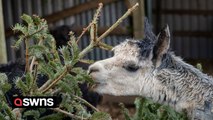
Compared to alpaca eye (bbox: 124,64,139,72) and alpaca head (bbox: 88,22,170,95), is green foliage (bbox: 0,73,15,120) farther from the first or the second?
alpaca eye (bbox: 124,64,139,72)

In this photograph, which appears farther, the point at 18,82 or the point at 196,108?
the point at 196,108

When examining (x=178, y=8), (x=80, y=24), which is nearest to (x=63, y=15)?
(x=80, y=24)

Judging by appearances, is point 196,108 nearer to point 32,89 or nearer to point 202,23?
point 32,89

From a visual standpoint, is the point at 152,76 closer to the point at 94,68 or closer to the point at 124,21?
the point at 94,68

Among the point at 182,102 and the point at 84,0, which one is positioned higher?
the point at 84,0

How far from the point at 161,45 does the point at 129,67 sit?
0.34m

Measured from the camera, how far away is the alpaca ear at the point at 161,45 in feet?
12.9

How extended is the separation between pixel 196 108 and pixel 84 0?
22.6ft

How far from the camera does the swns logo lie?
3.75 metres

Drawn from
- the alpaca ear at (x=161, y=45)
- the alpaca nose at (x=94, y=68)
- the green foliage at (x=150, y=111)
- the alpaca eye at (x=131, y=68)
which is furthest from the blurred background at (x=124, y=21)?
the alpaca ear at (x=161, y=45)

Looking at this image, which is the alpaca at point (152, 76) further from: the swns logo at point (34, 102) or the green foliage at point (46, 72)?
the swns logo at point (34, 102)

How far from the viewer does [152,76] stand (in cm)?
416

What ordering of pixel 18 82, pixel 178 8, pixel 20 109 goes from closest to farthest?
pixel 18 82, pixel 20 109, pixel 178 8

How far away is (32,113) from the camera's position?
3977 millimetres
